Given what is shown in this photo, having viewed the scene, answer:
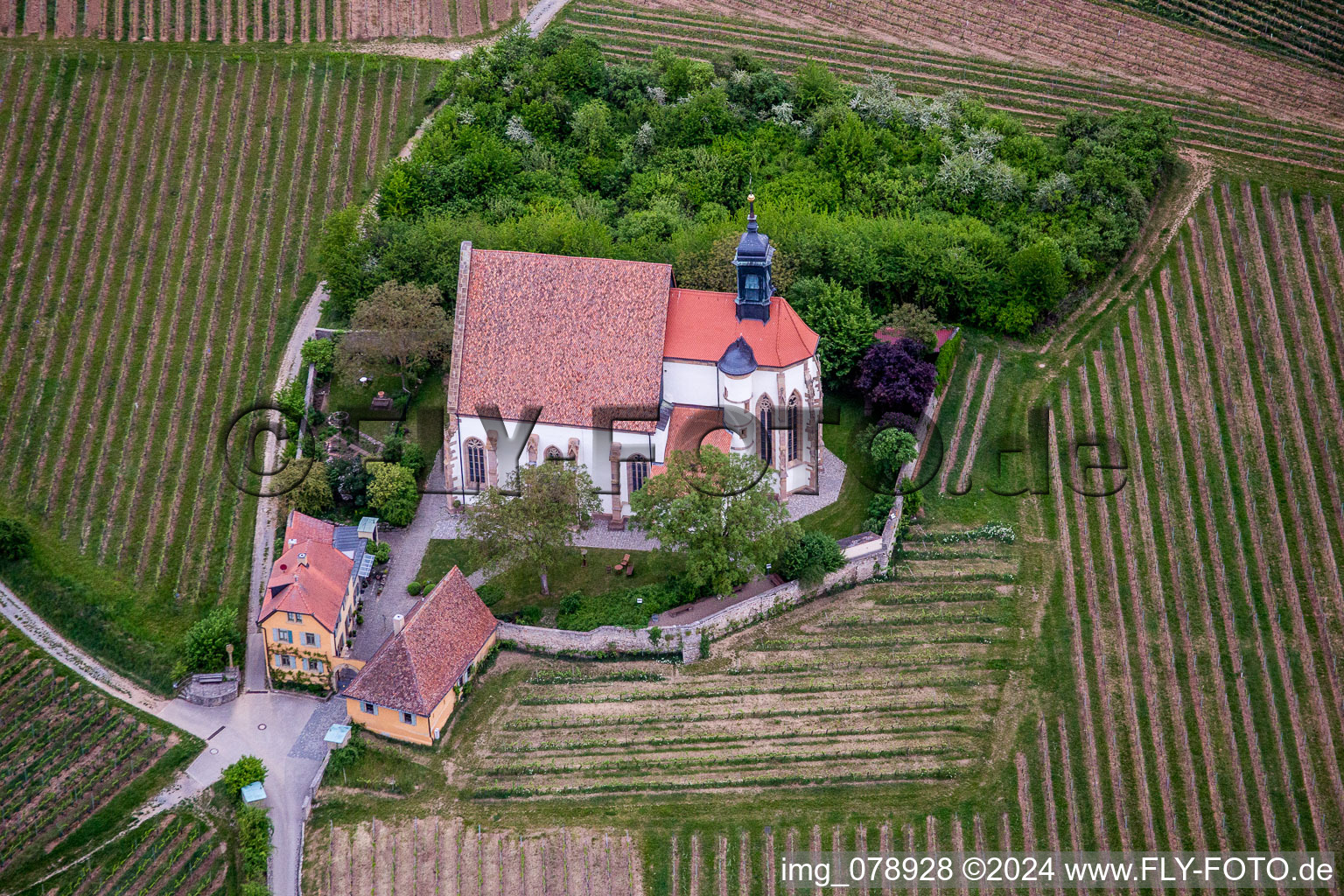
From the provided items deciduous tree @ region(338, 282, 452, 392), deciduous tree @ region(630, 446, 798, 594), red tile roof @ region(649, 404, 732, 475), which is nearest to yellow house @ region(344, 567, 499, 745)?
deciduous tree @ region(630, 446, 798, 594)

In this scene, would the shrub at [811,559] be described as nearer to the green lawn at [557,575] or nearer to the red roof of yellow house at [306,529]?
the green lawn at [557,575]

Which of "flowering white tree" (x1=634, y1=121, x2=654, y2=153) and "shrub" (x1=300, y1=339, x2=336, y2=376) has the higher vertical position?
"flowering white tree" (x1=634, y1=121, x2=654, y2=153)

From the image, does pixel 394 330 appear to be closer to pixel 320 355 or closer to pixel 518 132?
pixel 320 355

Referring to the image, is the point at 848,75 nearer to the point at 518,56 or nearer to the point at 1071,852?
the point at 518,56

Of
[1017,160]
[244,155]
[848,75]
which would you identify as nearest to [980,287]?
[1017,160]

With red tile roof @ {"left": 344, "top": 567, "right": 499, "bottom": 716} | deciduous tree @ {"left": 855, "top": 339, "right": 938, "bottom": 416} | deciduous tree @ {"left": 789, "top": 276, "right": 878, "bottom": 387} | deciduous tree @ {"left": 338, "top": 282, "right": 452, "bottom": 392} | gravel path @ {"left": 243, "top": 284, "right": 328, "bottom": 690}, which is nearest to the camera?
red tile roof @ {"left": 344, "top": 567, "right": 499, "bottom": 716}

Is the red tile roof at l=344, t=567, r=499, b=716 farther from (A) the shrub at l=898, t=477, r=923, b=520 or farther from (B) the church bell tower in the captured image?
(A) the shrub at l=898, t=477, r=923, b=520

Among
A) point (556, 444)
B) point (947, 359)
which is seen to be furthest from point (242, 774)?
point (947, 359)
